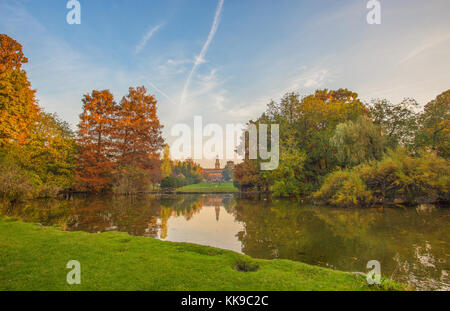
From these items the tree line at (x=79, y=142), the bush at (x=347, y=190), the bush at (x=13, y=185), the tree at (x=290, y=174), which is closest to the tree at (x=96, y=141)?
the tree line at (x=79, y=142)

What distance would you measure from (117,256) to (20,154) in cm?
2066

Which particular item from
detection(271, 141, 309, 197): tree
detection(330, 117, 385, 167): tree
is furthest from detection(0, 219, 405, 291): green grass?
detection(271, 141, 309, 197): tree

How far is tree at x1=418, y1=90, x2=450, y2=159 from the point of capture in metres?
18.7

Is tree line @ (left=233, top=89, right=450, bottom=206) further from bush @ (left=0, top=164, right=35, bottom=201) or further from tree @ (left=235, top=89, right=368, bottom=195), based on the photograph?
bush @ (left=0, top=164, right=35, bottom=201)

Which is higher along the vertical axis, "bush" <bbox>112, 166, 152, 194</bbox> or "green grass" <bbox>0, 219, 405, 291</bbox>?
"bush" <bbox>112, 166, 152, 194</bbox>

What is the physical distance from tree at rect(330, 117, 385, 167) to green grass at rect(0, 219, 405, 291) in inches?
632

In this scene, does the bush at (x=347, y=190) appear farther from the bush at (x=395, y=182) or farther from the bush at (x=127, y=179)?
the bush at (x=127, y=179)

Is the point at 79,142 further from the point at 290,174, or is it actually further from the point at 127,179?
the point at 290,174

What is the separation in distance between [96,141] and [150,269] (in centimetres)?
2617

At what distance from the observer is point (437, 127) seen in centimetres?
1956

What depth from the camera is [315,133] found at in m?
22.8

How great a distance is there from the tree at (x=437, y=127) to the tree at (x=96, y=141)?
31.0m
